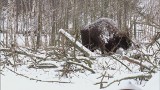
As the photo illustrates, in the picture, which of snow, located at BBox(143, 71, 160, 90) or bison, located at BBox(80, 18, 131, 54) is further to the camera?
bison, located at BBox(80, 18, 131, 54)

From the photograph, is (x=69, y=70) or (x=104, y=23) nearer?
(x=69, y=70)

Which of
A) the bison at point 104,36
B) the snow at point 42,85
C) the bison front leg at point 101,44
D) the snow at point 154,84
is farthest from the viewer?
the bison at point 104,36

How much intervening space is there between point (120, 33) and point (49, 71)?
3.96m

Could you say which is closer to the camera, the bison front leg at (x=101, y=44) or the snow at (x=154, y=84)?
the snow at (x=154, y=84)

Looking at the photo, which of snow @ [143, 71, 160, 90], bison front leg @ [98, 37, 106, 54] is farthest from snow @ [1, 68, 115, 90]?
bison front leg @ [98, 37, 106, 54]

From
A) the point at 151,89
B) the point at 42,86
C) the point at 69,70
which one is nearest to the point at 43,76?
the point at 69,70

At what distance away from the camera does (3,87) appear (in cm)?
441

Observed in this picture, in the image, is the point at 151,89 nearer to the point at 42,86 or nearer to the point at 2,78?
the point at 42,86

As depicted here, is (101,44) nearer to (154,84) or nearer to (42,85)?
(42,85)

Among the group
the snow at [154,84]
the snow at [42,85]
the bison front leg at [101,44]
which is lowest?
the bison front leg at [101,44]

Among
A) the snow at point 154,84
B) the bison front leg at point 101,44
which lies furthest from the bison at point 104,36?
the snow at point 154,84

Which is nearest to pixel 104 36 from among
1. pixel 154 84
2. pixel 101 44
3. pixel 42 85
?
pixel 101 44

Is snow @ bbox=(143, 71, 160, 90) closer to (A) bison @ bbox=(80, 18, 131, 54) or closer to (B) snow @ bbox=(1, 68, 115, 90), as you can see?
(B) snow @ bbox=(1, 68, 115, 90)

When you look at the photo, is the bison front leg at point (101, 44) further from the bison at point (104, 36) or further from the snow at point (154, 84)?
the snow at point (154, 84)
